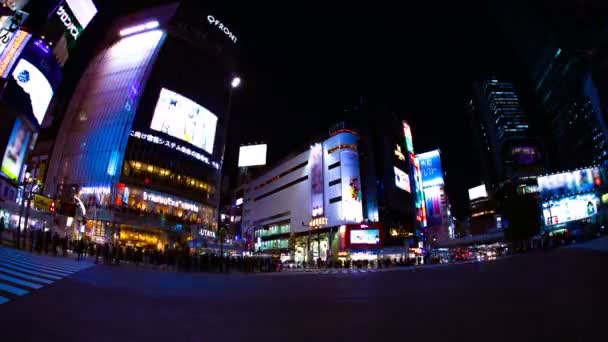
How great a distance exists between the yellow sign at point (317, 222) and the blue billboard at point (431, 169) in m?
Answer: 38.6

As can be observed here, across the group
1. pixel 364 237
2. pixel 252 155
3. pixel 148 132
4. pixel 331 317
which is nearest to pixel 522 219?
pixel 364 237

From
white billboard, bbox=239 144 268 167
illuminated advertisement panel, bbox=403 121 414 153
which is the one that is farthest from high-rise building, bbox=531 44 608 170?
white billboard, bbox=239 144 268 167

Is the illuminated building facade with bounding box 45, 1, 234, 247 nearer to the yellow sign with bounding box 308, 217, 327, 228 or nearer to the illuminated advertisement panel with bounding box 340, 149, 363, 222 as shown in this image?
the yellow sign with bounding box 308, 217, 327, 228

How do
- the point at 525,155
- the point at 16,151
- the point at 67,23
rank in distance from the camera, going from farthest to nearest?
the point at 525,155, the point at 67,23, the point at 16,151

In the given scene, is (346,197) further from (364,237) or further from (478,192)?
(478,192)

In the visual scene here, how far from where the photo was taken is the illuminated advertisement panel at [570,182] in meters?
61.0

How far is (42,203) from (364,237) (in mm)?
48907

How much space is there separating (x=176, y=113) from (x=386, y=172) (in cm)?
4531

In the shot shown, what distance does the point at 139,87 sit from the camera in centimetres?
6331

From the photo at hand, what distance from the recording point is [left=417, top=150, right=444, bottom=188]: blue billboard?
9219cm

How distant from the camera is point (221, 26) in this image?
3474 inches

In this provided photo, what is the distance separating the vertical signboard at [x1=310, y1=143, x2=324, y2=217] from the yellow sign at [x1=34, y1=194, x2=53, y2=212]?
46.4 meters

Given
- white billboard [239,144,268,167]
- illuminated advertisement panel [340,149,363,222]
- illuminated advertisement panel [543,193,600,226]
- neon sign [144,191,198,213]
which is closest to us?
illuminated advertisement panel [543,193,600,226]

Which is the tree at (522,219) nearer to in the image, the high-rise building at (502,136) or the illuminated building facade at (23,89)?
the high-rise building at (502,136)
